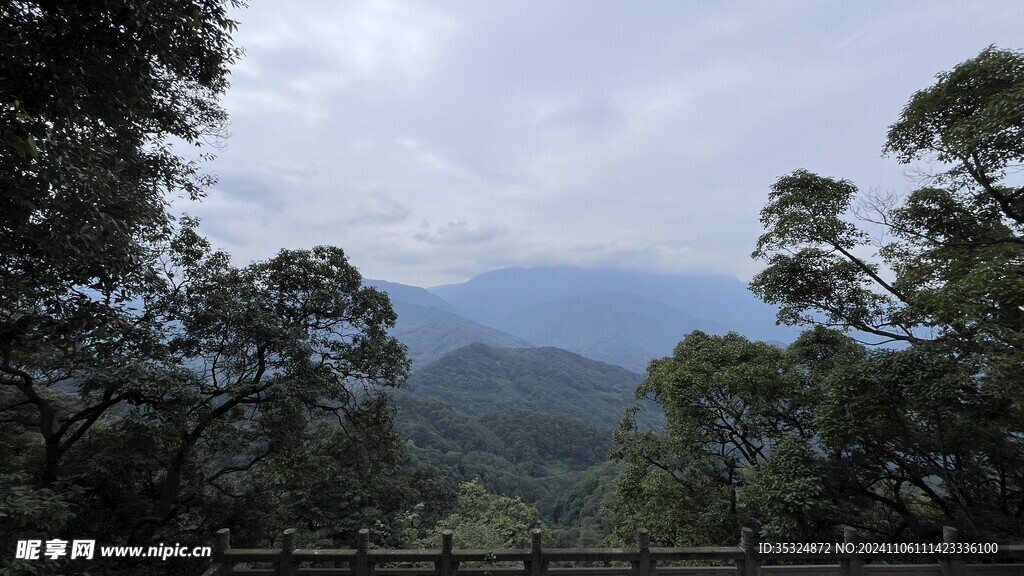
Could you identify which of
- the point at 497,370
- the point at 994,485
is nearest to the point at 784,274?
the point at 994,485

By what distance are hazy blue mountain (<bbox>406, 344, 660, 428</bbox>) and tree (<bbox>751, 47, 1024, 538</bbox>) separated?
122 metres

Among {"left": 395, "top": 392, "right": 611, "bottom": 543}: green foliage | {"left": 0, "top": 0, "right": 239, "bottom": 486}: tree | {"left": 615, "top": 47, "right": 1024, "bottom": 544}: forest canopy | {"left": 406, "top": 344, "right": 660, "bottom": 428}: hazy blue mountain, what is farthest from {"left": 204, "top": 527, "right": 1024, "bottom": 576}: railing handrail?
{"left": 406, "top": 344, "right": 660, "bottom": 428}: hazy blue mountain

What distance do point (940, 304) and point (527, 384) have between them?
16468 centimetres

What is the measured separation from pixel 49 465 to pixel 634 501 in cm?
1315

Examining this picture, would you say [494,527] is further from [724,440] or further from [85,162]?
[85,162]

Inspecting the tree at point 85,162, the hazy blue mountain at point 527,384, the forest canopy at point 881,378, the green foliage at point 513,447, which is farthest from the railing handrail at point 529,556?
the hazy blue mountain at point 527,384

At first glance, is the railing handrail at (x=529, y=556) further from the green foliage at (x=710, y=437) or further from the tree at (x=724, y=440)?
the green foliage at (x=710, y=437)

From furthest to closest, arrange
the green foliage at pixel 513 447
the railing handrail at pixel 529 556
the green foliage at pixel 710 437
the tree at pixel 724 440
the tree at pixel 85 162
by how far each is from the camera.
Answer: the green foliage at pixel 513 447 < the green foliage at pixel 710 437 < the tree at pixel 724 440 < the railing handrail at pixel 529 556 < the tree at pixel 85 162

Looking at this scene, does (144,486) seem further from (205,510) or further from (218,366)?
(218,366)

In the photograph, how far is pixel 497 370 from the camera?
174000mm

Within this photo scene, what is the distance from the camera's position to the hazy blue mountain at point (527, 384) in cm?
14100

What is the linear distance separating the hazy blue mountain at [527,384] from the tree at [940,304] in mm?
122490

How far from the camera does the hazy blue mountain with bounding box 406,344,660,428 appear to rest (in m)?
141

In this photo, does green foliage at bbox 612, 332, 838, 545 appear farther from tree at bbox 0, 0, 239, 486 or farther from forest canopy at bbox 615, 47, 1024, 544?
tree at bbox 0, 0, 239, 486
